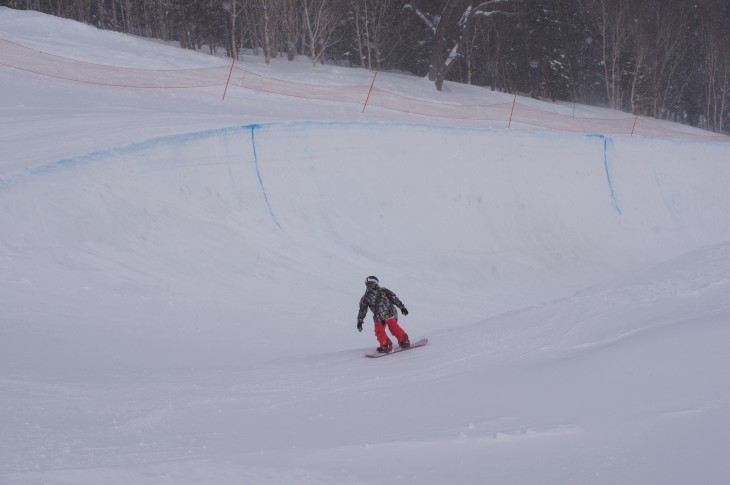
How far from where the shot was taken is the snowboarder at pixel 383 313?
27.9 feet

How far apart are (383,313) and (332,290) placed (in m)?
3.20

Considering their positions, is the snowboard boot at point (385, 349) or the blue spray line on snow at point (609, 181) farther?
the blue spray line on snow at point (609, 181)

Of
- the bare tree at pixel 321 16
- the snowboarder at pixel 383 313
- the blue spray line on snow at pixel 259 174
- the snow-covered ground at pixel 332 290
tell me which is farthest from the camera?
the bare tree at pixel 321 16

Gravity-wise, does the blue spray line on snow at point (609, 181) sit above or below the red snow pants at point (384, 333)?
above

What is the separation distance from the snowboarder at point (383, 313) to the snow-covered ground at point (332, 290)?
468 mm

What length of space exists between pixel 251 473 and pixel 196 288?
6783 mm

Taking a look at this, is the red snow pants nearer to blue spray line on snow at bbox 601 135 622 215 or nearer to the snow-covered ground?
the snow-covered ground

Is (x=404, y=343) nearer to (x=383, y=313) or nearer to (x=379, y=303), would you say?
(x=383, y=313)

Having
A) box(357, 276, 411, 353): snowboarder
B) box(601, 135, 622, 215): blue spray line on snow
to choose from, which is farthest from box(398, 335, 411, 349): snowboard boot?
box(601, 135, 622, 215): blue spray line on snow

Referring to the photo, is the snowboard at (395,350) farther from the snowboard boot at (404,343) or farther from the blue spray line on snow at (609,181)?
the blue spray line on snow at (609,181)

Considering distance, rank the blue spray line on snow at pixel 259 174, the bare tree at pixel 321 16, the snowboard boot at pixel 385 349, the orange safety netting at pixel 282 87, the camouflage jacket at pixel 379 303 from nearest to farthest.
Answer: the snowboard boot at pixel 385 349
the camouflage jacket at pixel 379 303
the blue spray line on snow at pixel 259 174
the orange safety netting at pixel 282 87
the bare tree at pixel 321 16

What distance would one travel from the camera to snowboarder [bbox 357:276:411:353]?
27.9ft

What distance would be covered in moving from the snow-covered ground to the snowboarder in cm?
47

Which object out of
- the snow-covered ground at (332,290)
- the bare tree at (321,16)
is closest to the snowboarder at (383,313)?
the snow-covered ground at (332,290)
